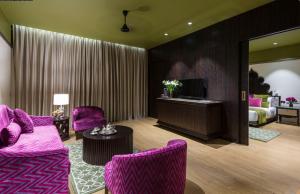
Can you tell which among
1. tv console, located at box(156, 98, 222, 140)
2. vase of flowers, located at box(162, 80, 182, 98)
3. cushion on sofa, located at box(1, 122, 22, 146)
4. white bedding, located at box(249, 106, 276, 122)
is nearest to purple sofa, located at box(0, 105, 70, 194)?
cushion on sofa, located at box(1, 122, 22, 146)

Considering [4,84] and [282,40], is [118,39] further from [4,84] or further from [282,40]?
[282,40]

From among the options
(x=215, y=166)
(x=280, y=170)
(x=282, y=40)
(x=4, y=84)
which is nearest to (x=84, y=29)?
(x=4, y=84)

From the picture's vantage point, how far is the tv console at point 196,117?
3918 millimetres

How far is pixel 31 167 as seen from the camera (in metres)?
1.56

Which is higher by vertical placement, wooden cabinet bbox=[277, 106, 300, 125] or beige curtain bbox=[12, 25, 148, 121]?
beige curtain bbox=[12, 25, 148, 121]

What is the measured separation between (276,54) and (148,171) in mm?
7457

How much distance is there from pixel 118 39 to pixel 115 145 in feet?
12.5

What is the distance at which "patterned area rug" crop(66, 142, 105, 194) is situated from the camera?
7.05 feet

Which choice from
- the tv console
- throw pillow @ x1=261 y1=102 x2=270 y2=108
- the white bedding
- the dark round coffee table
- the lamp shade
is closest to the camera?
the dark round coffee table

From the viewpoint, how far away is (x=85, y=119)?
4.23 m

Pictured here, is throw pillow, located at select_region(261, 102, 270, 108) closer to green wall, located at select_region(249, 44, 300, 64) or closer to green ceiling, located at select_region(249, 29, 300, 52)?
green wall, located at select_region(249, 44, 300, 64)

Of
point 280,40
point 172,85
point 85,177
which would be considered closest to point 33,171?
point 85,177

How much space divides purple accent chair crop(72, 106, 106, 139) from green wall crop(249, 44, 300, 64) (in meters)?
6.68

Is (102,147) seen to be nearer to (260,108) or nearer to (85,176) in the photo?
(85,176)
